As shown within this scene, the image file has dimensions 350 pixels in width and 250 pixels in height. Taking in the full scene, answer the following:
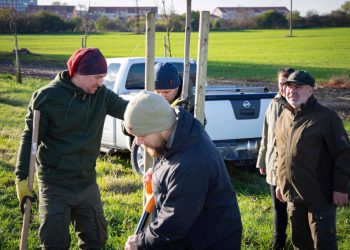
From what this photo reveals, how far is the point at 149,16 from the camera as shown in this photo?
3.63 meters

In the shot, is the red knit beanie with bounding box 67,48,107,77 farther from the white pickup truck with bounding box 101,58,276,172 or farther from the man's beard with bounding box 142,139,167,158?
the white pickup truck with bounding box 101,58,276,172

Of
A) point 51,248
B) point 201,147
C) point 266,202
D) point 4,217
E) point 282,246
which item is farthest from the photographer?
point 266,202

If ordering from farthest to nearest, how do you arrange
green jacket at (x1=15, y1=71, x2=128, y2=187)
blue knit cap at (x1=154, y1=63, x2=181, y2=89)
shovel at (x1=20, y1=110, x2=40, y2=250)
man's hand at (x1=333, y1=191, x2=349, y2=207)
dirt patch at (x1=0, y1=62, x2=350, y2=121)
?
dirt patch at (x1=0, y1=62, x2=350, y2=121)
blue knit cap at (x1=154, y1=63, x2=181, y2=89)
man's hand at (x1=333, y1=191, x2=349, y2=207)
green jacket at (x1=15, y1=71, x2=128, y2=187)
shovel at (x1=20, y1=110, x2=40, y2=250)

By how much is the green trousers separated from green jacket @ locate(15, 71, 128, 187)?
0.26 feet

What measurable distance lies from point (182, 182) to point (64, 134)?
64.0 inches

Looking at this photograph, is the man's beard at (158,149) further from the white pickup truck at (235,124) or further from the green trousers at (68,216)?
the white pickup truck at (235,124)

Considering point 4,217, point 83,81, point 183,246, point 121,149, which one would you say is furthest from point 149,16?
point 121,149

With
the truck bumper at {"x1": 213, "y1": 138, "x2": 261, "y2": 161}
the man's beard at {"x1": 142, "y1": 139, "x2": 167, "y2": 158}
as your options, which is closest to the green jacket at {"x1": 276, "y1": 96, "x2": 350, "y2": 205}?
the man's beard at {"x1": 142, "y1": 139, "x2": 167, "y2": 158}

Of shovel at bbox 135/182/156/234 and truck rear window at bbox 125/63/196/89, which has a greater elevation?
truck rear window at bbox 125/63/196/89

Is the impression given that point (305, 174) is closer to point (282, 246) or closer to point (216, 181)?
point (282, 246)

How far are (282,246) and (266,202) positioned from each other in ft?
4.34

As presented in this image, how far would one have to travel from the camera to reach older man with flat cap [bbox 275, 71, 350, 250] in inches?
146

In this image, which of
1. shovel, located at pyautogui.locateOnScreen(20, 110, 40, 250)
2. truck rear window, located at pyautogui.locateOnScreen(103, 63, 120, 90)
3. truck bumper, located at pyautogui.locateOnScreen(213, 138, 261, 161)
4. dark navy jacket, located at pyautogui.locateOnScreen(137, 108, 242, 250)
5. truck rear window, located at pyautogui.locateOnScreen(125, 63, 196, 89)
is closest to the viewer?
dark navy jacket, located at pyautogui.locateOnScreen(137, 108, 242, 250)

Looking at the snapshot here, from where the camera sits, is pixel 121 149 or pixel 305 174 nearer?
pixel 305 174
